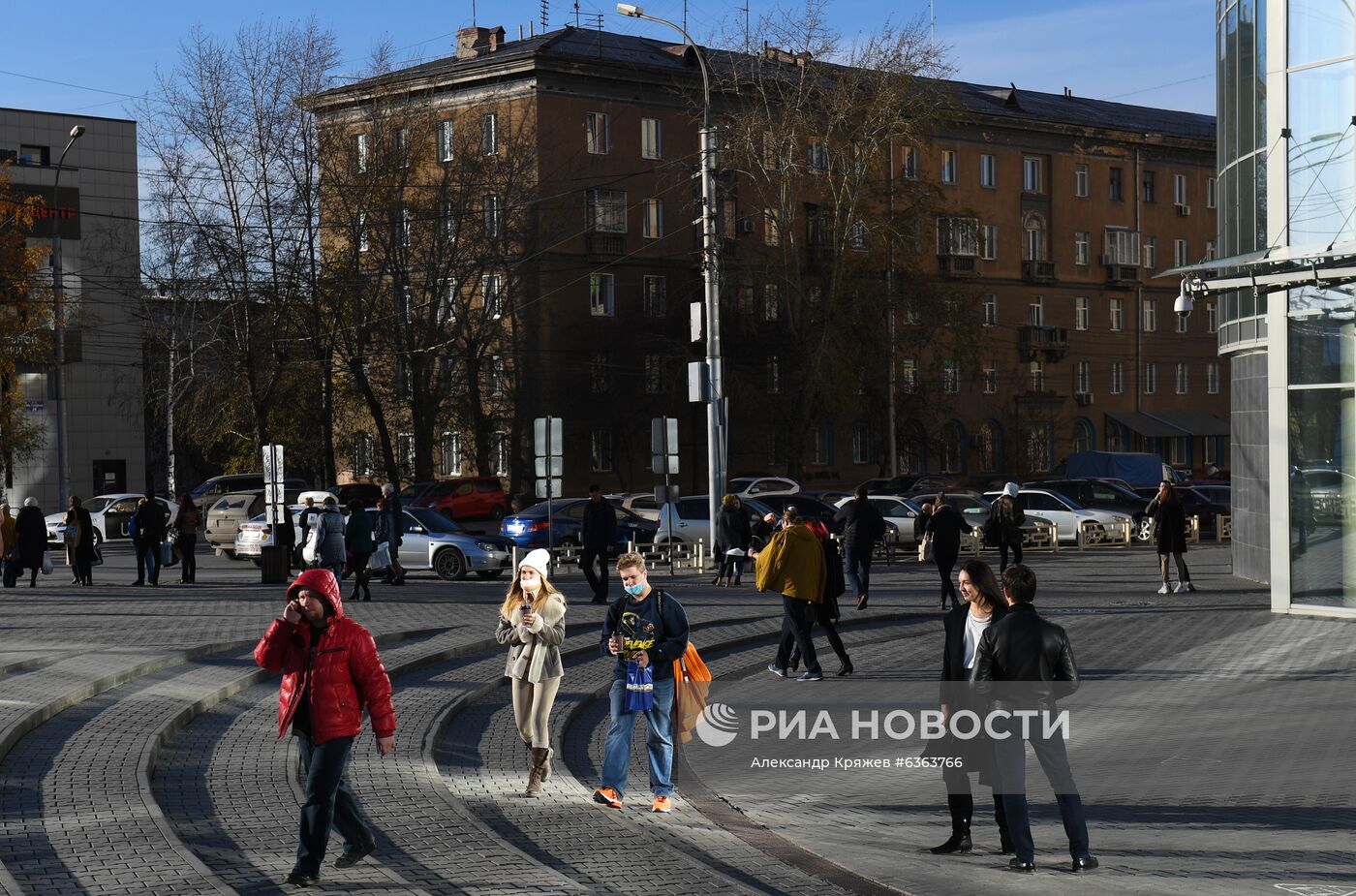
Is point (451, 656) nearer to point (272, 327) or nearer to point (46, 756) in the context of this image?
point (46, 756)

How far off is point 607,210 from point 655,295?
12.4 ft

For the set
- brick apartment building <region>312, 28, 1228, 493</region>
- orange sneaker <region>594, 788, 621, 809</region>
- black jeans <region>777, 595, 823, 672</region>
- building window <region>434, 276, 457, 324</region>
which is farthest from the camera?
brick apartment building <region>312, 28, 1228, 493</region>

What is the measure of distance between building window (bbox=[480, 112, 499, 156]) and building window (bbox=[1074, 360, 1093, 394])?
30.1m

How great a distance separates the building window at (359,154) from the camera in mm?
51438

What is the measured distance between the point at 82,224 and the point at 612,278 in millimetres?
19962

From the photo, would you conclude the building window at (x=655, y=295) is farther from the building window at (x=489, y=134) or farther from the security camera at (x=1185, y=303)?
the security camera at (x=1185, y=303)

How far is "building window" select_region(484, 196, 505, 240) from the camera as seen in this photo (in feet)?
175

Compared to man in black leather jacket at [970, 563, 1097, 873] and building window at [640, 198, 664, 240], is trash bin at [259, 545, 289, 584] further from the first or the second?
building window at [640, 198, 664, 240]

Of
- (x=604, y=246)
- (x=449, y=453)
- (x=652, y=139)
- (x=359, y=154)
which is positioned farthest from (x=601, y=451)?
(x=359, y=154)

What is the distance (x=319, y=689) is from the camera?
26.6ft

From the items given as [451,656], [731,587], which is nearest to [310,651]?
[451,656]

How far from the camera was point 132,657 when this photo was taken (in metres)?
16.5

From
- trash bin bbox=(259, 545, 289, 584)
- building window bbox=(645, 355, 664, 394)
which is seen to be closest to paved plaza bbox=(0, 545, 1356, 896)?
trash bin bbox=(259, 545, 289, 584)

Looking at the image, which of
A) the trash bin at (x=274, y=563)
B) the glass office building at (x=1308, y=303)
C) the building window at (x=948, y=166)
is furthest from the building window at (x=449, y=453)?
the glass office building at (x=1308, y=303)
